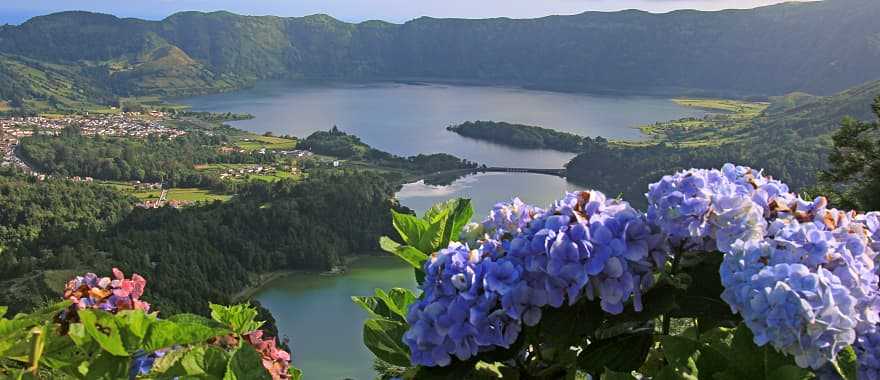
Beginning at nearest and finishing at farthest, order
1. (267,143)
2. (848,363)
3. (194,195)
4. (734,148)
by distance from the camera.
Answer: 1. (848,363)
2. (194,195)
3. (734,148)
4. (267,143)

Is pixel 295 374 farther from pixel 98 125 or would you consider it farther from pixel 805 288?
pixel 98 125

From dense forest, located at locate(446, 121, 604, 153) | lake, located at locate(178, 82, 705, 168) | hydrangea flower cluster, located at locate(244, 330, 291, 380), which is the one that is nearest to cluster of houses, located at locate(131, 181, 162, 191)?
lake, located at locate(178, 82, 705, 168)

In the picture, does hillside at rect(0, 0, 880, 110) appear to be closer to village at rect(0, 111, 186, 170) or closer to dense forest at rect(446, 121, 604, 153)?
village at rect(0, 111, 186, 170)

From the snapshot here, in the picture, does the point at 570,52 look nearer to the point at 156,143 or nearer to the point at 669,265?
the point at 156,143

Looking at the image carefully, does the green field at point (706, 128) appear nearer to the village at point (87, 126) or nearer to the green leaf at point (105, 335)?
the village at point (87, 126)

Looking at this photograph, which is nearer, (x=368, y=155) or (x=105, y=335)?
(x=105, y=335)

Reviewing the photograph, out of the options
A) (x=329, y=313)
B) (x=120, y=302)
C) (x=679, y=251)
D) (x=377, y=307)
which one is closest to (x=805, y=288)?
(x=679, y=251)

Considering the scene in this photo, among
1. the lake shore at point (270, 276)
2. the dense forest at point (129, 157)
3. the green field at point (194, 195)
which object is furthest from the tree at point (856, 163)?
the dense forest at point (129, 157)

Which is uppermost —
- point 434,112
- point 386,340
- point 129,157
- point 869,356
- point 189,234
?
point 869,356
